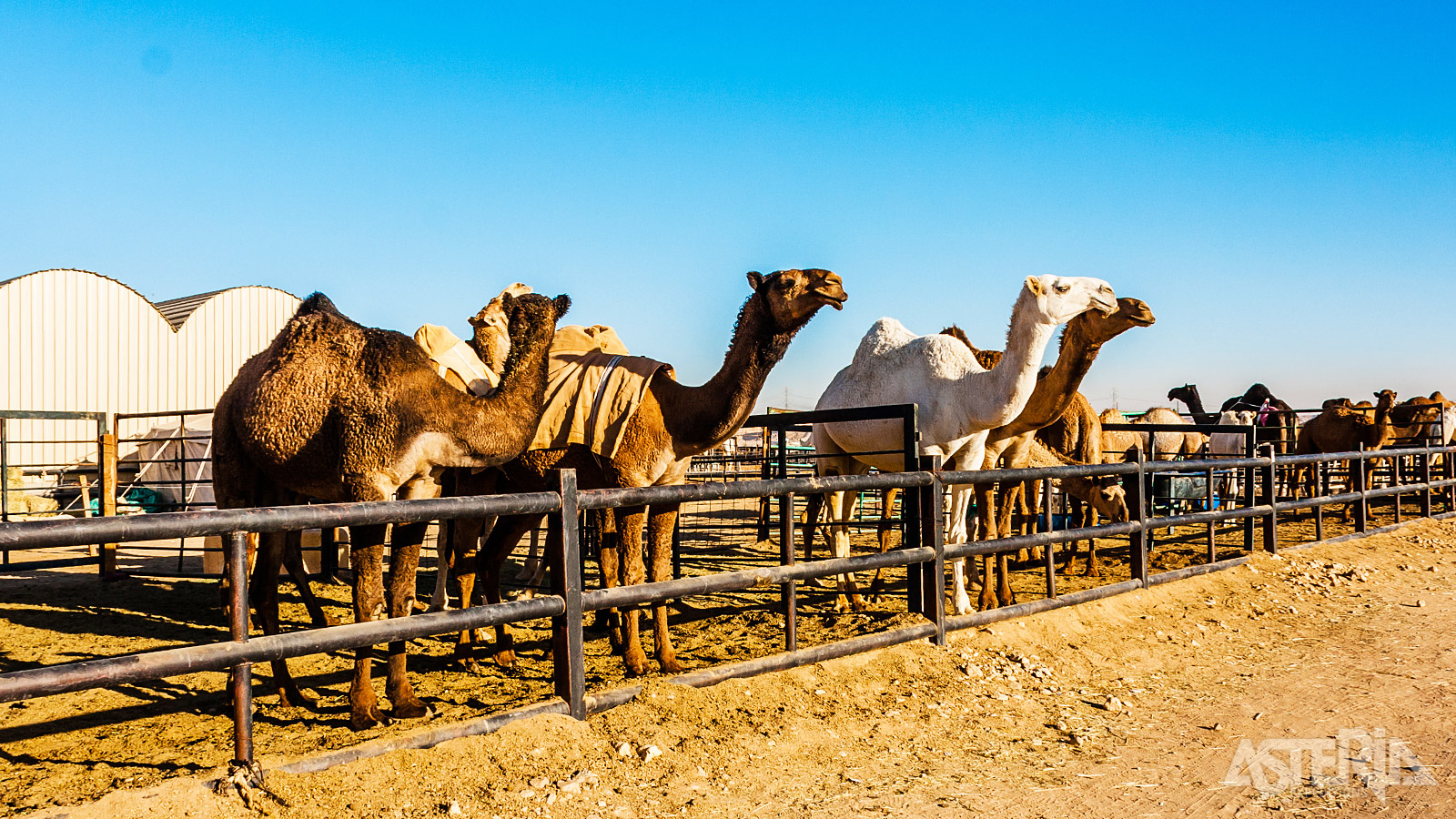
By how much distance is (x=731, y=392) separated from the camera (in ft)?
19.2

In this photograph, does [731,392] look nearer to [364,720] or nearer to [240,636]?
[364,720]

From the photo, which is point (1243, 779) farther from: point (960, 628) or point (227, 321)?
point (227, 321)

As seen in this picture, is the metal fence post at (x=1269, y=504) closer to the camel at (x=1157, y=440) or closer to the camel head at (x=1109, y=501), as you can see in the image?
the camel head at (x=1109, y=501)

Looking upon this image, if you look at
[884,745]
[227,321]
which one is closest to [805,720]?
[884,745]

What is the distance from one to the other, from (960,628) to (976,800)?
95.4 inches

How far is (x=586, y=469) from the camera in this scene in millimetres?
6258

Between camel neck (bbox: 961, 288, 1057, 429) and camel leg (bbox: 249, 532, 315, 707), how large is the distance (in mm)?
5131

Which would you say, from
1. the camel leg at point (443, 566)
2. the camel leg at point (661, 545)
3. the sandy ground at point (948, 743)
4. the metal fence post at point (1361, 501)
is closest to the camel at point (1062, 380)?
the sandy ground at point (948, 743)

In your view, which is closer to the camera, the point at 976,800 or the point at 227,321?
the point at 976,800

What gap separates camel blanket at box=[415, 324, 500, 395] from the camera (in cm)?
Result: 652

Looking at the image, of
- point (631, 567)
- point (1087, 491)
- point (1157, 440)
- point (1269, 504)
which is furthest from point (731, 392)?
point (1157, 440)

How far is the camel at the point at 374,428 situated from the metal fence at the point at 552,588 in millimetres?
759

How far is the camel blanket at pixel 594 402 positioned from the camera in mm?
5781

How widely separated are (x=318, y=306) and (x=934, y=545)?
154 inches
